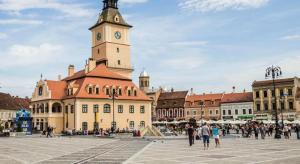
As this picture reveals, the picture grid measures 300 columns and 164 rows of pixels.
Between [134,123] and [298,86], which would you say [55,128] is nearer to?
[134,123]

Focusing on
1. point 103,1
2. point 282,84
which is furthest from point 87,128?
point 282,84

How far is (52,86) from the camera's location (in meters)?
68.8

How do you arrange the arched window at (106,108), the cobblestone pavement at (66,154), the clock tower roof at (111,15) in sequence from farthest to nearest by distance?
the clock tower roof at (111,15), the arched window at (106,108), the cobblestone pavement at (66,154)

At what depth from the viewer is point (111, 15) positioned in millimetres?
83250

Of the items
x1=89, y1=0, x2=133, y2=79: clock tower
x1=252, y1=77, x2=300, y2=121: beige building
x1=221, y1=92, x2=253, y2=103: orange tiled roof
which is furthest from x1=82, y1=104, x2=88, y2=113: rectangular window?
x1=221, y1=92, x2=253, y2=103: orange tiled roof

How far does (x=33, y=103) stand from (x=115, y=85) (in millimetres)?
16676

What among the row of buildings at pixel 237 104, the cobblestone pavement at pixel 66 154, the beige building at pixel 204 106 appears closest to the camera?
the cobblestone pavement at pixel 66 154

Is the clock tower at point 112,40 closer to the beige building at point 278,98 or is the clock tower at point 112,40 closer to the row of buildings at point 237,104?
the row of buildings at point 237,104

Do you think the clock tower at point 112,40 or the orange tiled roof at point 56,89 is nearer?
the orange tiled roof at point 56,89

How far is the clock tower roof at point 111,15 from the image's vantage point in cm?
8254

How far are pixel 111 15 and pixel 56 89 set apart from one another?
74.2ft

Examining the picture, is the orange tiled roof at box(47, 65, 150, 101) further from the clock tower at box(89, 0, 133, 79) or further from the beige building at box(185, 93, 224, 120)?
the beige building at box(185, 93, 224, 120)

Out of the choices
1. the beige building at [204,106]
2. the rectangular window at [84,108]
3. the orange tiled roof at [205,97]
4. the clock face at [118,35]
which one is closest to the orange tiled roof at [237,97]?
the beige building at [204,106]

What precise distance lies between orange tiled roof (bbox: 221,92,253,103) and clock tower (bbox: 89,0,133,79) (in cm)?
2733
